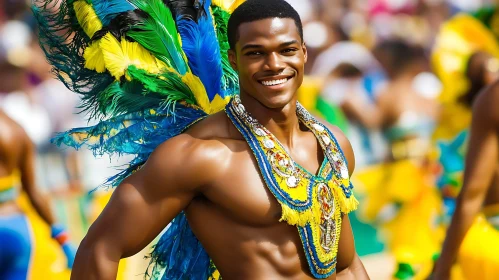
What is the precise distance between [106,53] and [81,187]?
511 cm

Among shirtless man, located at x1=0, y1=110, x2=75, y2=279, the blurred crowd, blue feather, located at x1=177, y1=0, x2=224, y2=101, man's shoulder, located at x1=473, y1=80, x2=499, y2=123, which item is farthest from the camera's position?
the blurred crowd

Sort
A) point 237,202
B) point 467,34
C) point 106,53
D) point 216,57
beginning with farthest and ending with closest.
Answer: point 467,34 < point 216,57 < point 106,53 < point 237,202

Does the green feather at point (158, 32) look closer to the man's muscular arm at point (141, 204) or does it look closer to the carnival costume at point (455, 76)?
the man's muscular arm at point (141, 204)

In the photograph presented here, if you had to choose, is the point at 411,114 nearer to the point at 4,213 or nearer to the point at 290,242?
the point at 4,213

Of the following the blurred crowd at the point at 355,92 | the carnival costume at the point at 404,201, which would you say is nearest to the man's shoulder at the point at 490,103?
the blurred crowd at the point at 355,92

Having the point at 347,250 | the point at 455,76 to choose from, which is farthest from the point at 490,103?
the point at 455,76

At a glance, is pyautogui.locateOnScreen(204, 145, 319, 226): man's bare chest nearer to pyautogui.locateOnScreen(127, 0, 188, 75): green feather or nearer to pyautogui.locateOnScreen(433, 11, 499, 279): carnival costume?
pyautogui.locateOnScreen(127, 0, 188, 75): green feather

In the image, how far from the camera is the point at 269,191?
3.09 m

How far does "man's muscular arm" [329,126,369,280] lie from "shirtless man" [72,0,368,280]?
0.30 metres

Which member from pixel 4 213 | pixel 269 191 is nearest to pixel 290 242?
pixel 269 191

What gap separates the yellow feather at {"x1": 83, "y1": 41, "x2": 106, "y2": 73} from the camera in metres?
3.28

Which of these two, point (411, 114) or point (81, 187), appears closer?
point (81, 187)

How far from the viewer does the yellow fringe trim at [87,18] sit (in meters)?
3.28

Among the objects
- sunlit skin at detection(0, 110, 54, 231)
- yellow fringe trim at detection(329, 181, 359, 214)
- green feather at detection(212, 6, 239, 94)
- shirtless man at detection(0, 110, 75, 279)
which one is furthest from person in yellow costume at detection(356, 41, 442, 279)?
yellow fringe trim at detection(329, 181, 359, 214)
